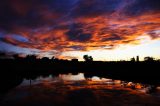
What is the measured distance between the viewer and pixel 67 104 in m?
23.9

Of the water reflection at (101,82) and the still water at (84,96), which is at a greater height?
→ the water reflection at (101,82)

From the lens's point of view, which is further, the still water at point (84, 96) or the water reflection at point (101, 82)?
the water reflection at point (101, 82)

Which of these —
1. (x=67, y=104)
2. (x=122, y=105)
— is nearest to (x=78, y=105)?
(x=67, y=104)

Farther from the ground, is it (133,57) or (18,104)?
(133,57)

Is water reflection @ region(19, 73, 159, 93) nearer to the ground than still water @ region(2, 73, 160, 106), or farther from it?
farther from it

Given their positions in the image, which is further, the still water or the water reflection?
the water reflection

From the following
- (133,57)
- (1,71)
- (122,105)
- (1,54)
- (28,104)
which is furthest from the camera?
(133,57)

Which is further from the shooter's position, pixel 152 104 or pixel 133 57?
pixel 133 57

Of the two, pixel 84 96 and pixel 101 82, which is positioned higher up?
pixel 101 82

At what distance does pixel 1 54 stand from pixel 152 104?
119951mm

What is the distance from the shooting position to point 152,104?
22.9 meters

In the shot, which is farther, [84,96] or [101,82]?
[101,82]

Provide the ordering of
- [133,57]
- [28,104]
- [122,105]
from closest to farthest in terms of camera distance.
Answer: [122,105]
[28,104]
[133,57]

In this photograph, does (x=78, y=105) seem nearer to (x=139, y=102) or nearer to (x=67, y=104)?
(x=67, y=104)
